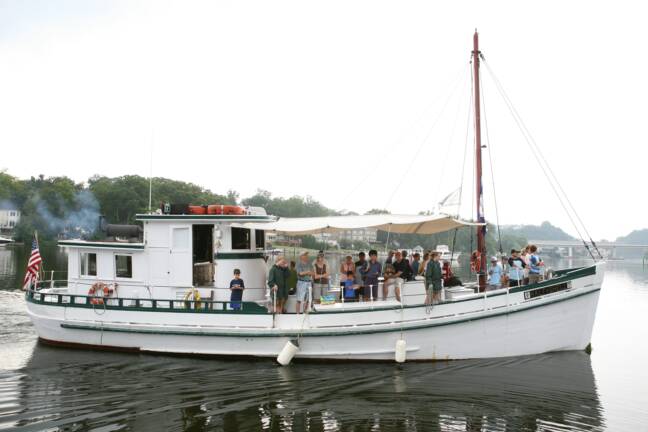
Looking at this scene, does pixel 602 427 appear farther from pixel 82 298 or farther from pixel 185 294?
pixel 82 298

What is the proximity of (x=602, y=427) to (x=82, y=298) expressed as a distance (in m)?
12.8

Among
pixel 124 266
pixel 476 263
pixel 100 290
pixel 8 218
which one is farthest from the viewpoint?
pixel 8 218

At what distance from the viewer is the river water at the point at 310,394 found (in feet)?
31.6

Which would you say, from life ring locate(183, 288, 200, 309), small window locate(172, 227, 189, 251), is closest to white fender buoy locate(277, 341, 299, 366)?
life ring locate(183, 288, 200, 309)

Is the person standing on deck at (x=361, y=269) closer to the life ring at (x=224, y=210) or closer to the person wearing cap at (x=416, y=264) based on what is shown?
the person wearing cap at (x=416, y=264)

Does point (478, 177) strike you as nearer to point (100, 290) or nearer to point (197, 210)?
point (197, 210)

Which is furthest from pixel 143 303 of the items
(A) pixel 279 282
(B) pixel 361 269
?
(B) pixel 361 269

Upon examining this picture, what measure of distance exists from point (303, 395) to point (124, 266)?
22.4 ft

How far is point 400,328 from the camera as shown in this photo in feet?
42.0

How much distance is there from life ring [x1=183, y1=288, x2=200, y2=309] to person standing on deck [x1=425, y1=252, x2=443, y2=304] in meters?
5.67

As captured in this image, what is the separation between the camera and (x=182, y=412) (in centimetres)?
996

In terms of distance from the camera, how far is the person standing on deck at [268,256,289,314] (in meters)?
13.0

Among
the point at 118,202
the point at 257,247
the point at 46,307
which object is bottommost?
the point at 46,307

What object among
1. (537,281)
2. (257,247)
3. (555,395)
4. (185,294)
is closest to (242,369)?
(185,294)
